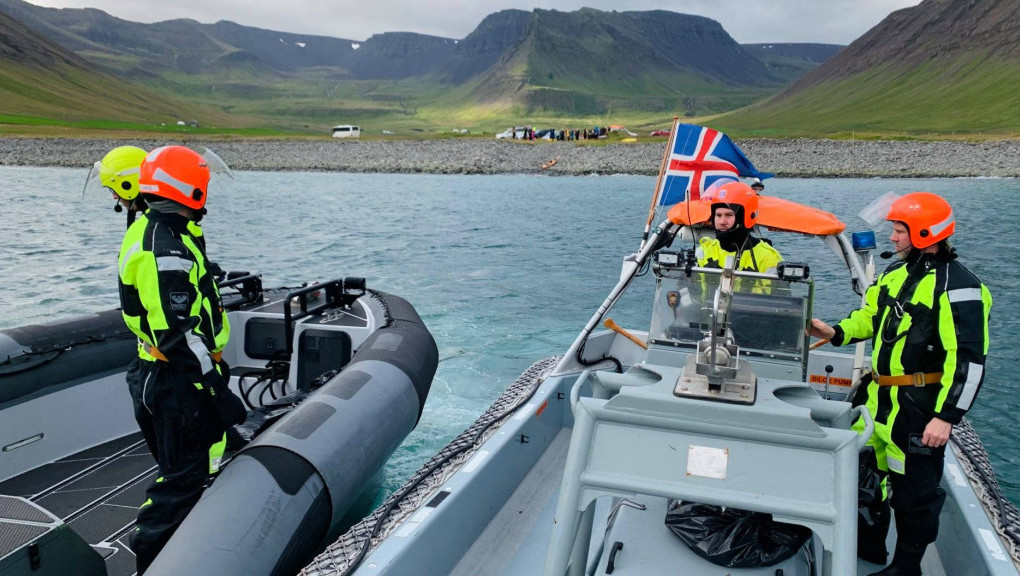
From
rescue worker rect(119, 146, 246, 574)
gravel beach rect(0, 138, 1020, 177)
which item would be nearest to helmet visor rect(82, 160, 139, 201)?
rescue worker rect(119, 146, 246, 574)

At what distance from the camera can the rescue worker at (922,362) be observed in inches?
116

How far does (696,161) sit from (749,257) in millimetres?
1721

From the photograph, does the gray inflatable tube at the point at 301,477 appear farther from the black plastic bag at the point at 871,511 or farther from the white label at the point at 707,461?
the black plastic bag at the point at 871,511

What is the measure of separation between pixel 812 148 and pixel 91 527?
5325 centimetres

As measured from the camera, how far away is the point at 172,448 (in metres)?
3.41

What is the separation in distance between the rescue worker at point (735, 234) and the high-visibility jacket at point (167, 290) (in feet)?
8.79

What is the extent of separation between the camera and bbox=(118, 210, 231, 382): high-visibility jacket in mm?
3242

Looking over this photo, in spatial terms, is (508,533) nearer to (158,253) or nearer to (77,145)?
(158,253)

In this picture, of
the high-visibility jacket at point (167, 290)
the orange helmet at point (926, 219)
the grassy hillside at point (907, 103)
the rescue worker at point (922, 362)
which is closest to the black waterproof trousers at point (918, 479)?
the rescue worker at point (922, 362)

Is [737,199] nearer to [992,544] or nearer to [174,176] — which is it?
[992,544]

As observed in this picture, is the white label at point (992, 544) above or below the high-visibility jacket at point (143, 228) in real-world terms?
below

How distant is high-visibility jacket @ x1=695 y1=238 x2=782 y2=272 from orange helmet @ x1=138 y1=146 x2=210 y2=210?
2706mm

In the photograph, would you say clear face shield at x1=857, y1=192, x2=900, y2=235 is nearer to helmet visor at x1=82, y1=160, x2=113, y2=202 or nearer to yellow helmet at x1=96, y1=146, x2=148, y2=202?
yellow helmet at x1=96, y1=146, x2=148, y2=202

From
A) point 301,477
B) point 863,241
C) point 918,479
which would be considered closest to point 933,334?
point 918,479
